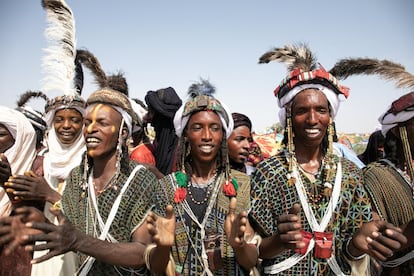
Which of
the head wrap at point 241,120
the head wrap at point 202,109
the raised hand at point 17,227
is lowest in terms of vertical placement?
the raised hand at point 17,227

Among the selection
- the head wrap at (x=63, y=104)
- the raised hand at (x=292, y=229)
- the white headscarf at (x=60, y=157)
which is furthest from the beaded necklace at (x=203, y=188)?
the head wrap at (x=63, y=104)

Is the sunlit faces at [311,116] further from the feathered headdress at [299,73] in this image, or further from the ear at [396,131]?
the ear at [396,131]

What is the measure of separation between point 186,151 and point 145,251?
0.91 m

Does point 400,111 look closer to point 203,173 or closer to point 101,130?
point 203,173

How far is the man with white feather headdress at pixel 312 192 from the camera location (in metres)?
2.47

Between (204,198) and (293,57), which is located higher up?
(293,57)

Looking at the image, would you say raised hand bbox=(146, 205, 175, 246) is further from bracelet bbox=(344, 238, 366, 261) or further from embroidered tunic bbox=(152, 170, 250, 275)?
bracelet bbox=(344, 238, 366, 261)

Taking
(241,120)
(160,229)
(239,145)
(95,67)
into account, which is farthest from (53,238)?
(241,120)

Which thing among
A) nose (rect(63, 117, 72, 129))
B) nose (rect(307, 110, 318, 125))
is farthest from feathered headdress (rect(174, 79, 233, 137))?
nose (rect(63, 117, 72, 129))

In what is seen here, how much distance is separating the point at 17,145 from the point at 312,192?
2953 millimetres

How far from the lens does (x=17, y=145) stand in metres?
3.60

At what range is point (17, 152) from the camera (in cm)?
362

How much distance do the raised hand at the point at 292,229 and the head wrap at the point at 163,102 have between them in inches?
114

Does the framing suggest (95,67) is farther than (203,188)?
Yes
